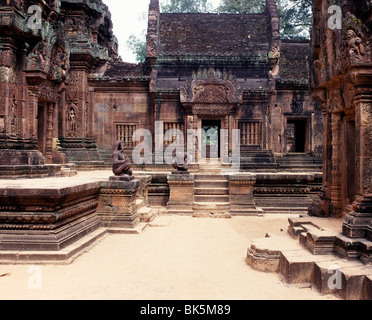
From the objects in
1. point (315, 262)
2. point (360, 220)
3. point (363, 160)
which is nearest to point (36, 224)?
point (315, 262)

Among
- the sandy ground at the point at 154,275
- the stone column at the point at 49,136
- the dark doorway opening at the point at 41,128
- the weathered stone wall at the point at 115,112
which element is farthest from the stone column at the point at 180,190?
the weathered stone wall at the point at 115,112

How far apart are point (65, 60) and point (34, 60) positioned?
6.37 feet

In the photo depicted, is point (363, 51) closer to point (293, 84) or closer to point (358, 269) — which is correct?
point (358, 269)

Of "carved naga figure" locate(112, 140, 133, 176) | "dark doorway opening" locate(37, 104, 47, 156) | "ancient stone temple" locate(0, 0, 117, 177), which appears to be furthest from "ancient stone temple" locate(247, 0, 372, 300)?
"dark doorway opening" locate(37, 104, 47, 156)

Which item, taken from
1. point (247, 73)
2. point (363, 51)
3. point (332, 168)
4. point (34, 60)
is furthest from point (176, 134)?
point (363, 51)

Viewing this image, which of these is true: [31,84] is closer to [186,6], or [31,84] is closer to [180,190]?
[180,190]

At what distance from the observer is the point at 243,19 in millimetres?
17359

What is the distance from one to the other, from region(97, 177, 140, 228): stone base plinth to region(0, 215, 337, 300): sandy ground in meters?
0.57

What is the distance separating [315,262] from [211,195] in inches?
234

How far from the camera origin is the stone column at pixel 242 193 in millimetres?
9500

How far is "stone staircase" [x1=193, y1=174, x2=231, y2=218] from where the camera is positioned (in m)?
9.20

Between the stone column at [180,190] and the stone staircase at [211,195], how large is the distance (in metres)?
→ 0.27

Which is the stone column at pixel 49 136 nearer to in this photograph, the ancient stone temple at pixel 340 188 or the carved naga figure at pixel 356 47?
the ancient stone temple at pixel 340 188

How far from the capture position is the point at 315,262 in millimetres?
4047
